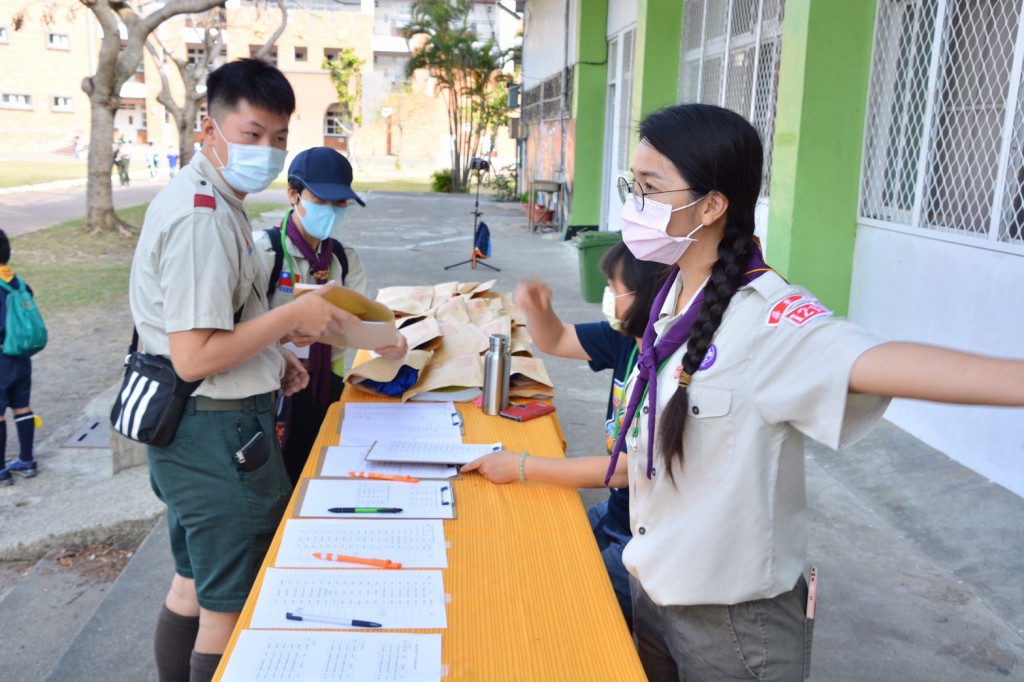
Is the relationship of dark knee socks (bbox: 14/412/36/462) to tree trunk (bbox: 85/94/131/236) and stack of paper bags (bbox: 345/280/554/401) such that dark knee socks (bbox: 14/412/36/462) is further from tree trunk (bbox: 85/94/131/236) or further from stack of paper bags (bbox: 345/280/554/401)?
tree trunk (bbox: 85/94/131/236)

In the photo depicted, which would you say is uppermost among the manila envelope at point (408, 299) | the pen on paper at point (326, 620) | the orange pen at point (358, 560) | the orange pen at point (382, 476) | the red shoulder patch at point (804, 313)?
the red shoulder patch at point (804, 313)

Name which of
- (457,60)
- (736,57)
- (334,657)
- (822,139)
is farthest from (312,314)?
(457,60)

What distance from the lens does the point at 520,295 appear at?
2115 millimetres

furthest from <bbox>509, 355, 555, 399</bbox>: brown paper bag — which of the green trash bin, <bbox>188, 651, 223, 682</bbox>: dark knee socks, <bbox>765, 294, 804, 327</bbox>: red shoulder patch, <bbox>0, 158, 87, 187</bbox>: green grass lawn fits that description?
<bbox>0, 158, 87, 187</bbox>: green grass lawn

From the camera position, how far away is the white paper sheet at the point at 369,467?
2.19 meters

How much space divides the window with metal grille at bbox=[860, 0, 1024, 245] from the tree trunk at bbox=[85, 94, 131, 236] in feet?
35.2

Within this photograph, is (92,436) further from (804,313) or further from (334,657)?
(804,313)

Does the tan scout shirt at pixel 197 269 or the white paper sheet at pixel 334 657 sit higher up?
the tan scout shirt at pixel 197 269

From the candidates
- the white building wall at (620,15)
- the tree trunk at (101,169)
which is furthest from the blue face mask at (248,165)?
the tree trunk at (101,169)

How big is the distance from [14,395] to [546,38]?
1405 cm

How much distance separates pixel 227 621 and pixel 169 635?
0.27 meters

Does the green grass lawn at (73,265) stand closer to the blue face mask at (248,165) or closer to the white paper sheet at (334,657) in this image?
the blue face mask at (248,165)

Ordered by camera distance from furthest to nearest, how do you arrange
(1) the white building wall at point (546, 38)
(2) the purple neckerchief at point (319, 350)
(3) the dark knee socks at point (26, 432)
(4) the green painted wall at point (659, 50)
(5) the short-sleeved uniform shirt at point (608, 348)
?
(1) the white building wall at point (546, 38), (4) the green painted wall at point (659, 50), (3) the dark knee socks at point (26, 432), (2) the purple neckerchief at point (319, 350), (5) the short-sleeved uniform shirt at point (608, 348)

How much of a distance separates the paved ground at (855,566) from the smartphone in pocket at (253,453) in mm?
1120
